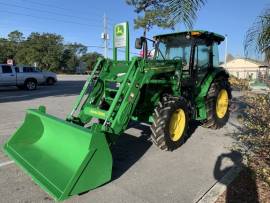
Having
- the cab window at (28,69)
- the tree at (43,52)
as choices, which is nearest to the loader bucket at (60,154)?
the cab window at (28,69)

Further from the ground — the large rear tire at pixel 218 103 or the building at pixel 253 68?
the building at pixel 253 68

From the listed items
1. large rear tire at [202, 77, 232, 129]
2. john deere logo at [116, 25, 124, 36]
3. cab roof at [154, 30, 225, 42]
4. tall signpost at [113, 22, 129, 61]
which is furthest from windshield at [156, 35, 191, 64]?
john deere logo at [116, 25, 124, 36]

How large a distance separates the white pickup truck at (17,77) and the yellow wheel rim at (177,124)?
14489 millimetres

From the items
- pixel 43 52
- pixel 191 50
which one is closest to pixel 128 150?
pixel 191 50

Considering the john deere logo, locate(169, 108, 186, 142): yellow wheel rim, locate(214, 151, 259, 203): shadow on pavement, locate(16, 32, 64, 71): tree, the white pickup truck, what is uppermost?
locate(16, 32, 64, 71): tree

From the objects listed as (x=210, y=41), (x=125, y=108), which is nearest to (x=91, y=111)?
(x=125, y=108)

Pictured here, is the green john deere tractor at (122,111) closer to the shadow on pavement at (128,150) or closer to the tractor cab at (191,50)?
the tractor cab at (191,50)

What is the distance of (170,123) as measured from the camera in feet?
19.0

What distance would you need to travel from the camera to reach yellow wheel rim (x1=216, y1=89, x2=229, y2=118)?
8056 mm

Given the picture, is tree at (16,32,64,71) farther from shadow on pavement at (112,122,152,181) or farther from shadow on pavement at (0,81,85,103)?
shadow on pavement at (112,122,152,181)

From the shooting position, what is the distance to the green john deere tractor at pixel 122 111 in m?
3.94

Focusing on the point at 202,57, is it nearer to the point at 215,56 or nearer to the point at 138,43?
the point at 215,56

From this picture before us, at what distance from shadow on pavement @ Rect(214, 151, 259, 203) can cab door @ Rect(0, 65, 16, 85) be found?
51.0 feet

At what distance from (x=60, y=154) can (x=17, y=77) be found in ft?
50.0
